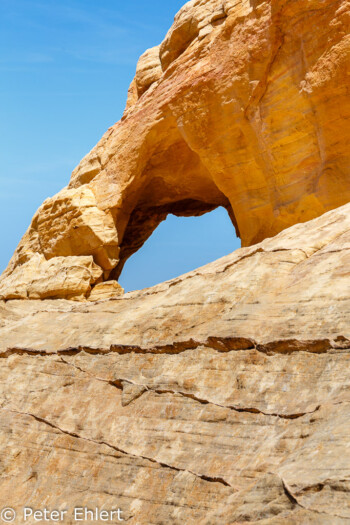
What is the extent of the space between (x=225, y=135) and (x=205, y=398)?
26.4ft

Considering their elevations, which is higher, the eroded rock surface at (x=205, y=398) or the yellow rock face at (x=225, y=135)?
the yellow rock face at (x=225, y=135)

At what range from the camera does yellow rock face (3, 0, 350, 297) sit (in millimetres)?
10594

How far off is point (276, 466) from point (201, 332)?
200 centimetres

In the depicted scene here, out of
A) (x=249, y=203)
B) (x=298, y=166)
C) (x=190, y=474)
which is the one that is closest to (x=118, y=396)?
(x=190, y=474)

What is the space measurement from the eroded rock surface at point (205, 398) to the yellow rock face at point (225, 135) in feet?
13.5

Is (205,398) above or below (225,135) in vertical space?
below

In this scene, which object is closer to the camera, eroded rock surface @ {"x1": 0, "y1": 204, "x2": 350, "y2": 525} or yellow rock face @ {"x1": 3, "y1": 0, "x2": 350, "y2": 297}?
eroded rock surface @ {"x1": 0, "y1": 204, "x2": 350, "y2": 525}

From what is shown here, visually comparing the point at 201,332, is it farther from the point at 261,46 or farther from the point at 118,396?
the point at 261,46

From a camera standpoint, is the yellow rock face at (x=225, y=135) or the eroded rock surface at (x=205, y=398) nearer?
the eroded rock surface at (x=205, y=398)

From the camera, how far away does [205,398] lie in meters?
5.35

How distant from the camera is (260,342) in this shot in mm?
5320

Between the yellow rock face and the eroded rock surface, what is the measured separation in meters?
4.12

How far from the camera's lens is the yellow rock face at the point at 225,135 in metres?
10.6

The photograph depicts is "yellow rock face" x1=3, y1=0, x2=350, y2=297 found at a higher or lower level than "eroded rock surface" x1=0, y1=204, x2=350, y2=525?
higher
